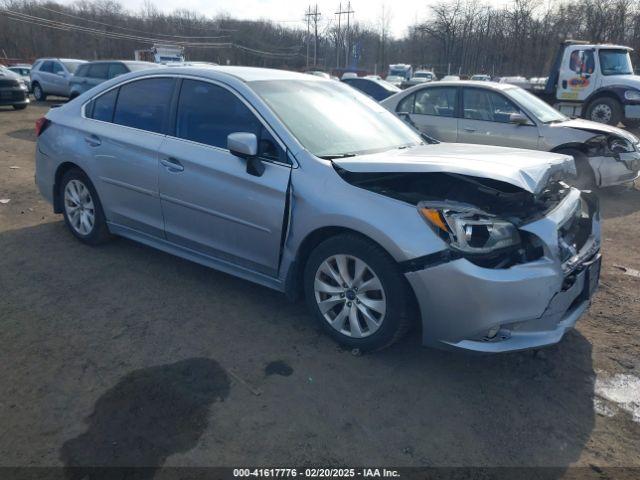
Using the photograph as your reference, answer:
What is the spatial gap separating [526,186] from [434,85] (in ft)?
19.9

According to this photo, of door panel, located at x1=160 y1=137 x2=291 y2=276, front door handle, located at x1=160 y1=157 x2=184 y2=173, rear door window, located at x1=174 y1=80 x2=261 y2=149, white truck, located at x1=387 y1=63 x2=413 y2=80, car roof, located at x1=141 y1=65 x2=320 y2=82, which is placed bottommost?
door panel, located at x1=160 y1=137 x2=291 y2=276

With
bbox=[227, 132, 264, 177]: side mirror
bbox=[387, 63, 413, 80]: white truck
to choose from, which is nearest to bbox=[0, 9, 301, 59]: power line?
bbox=[387, 63, 413, 80]: white truck

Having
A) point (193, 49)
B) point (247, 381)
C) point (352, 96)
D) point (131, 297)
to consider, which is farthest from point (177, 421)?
point (193, 49)

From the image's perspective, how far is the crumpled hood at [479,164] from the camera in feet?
9.70

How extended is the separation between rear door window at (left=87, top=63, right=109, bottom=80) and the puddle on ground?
15318 millimetres

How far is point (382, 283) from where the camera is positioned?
9.96 feet

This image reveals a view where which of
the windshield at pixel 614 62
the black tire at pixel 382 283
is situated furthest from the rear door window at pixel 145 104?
the windshield at pixel 614 62

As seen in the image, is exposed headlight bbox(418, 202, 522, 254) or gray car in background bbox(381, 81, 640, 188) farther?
gray car in background bbox(381, 81, 640, 188)

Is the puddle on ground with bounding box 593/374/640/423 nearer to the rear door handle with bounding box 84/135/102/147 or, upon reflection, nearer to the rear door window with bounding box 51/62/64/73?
the rear door handle with bounding box 84/135/102/147

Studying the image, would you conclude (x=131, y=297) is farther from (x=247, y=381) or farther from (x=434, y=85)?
(x=434, y=85)

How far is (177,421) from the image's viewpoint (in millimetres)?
2646

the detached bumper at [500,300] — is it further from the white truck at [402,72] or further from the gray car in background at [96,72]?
the white truck at [402,72]

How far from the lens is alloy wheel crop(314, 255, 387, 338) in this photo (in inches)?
123

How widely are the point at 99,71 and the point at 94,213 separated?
486 inches
